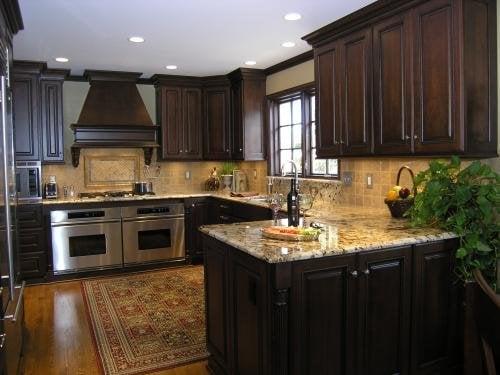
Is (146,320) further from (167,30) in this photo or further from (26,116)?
(26,116)

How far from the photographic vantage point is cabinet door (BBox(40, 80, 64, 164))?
534 cm

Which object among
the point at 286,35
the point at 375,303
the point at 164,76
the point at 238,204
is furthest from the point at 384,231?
the point at 164,76

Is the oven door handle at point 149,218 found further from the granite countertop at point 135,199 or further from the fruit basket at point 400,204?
the fruit basket at point 400,204

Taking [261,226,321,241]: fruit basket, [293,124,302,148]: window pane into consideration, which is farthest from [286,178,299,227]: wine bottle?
[293,124,302,148]: window pane

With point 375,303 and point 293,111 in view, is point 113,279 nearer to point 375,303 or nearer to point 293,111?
point 293,111

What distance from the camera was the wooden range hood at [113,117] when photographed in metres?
5.53

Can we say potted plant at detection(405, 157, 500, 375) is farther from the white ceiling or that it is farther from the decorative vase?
the decorative vase

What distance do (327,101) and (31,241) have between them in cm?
359

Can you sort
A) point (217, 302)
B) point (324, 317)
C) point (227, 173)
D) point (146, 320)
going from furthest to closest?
point (227, 173) → point (146, 320) → point (217, 302) → point (324, 317)

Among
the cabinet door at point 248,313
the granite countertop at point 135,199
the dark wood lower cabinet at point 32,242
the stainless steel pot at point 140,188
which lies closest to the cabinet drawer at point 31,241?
the dark wood lower cabinet at point 32,242

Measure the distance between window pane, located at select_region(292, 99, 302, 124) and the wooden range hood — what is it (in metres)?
1.85

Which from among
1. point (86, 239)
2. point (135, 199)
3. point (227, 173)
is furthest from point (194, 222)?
point (86, 239)

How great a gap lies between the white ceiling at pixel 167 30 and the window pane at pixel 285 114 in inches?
23.0

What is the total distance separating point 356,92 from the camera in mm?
3518
